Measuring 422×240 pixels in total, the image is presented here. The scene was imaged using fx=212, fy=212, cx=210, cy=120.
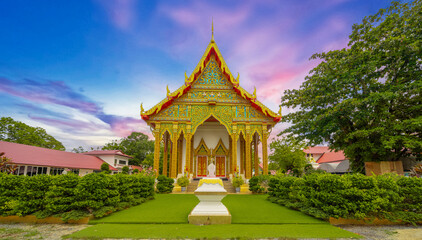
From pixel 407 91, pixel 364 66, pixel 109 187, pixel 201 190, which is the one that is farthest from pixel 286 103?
pixel 109 187

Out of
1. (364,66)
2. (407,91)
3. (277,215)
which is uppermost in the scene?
(364,66)

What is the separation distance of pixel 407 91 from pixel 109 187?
39.1 feet

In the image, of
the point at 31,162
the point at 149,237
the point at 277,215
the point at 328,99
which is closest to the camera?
the point at 149,237

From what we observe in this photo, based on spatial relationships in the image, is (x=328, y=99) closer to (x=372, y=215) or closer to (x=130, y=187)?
(x=372, y=215)

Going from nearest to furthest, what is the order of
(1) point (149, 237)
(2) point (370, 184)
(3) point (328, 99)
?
(1) point (149, 237)
(2) point (370, 184)
(3) point (328, 99)

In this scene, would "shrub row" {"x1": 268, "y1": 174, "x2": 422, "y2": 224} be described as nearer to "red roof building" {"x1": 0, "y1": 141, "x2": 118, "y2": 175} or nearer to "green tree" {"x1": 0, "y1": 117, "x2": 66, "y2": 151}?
"red roof building" {"x1": 0, "y1": 141, "x2": 118, "y2": 175}

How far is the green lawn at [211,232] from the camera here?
3930 mm

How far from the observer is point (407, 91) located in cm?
893

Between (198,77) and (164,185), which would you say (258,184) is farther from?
(198,77)

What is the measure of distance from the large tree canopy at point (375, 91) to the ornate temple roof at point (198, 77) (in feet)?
8.58

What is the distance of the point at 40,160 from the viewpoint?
56.7ft

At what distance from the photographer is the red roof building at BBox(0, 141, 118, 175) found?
15446 millimetres

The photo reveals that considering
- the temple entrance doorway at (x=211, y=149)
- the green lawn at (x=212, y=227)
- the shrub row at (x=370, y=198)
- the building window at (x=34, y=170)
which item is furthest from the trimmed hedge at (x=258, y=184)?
the building window at (x=34, y=170)

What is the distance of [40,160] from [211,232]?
19153mm
